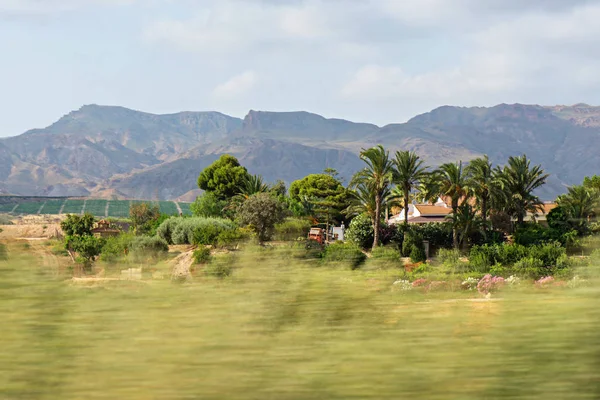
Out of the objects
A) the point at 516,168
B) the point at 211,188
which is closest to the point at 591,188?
the point at 516,168

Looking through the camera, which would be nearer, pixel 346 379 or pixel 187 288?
pixel 346 379

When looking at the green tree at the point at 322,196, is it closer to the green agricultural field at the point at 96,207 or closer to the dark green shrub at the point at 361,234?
the dark green shrub at the point at 361,234

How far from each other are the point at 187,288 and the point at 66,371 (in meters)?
0.97

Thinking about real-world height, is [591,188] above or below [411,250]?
above

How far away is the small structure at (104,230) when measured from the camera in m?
45.6

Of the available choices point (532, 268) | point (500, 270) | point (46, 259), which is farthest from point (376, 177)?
point (46, 259)

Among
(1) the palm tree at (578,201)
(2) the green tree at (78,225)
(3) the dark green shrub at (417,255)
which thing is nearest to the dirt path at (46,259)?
(3) the dark green shrub at (417,255)

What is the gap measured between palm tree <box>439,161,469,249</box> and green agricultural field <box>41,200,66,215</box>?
79.4m

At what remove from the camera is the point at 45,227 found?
53.9 meters

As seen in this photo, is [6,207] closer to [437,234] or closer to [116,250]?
[437,234]

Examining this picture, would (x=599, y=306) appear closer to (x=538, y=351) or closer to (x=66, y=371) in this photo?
(x=538, y=351)

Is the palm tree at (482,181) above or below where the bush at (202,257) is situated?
above

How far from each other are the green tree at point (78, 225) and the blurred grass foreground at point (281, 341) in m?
42.8

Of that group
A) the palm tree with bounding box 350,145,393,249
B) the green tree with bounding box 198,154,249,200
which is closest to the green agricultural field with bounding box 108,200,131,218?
the green tree with bounding box 198,154,249,200
